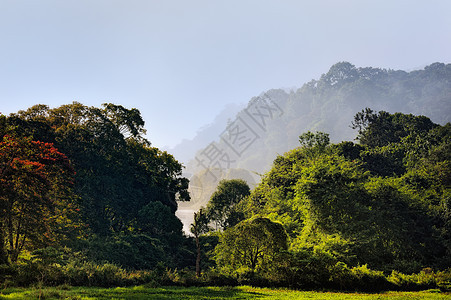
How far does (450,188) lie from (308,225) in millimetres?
18138

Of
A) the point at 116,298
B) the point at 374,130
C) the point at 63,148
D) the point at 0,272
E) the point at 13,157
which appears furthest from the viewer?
the point at 374,130

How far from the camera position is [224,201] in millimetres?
47500

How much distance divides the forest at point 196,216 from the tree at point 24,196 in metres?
0.08

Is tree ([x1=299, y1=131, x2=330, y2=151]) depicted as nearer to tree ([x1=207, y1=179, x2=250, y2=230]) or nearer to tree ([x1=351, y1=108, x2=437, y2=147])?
tree ([x1=207, y1=179, x2=250, y2=230])

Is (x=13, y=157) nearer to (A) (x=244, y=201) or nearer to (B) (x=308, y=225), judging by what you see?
(B) (x=308, y=225)

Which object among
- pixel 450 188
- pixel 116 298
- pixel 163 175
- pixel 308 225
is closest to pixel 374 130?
pixel 450 188

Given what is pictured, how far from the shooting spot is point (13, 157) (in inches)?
631

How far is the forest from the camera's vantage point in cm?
1598

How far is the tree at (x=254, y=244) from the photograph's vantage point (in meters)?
18.6

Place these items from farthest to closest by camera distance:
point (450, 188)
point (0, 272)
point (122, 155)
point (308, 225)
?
A: point (122, 155), point (450, 188), point (308, 225), point (0, 272)

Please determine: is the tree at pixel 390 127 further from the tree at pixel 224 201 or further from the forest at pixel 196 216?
the tree at pixel 224 201

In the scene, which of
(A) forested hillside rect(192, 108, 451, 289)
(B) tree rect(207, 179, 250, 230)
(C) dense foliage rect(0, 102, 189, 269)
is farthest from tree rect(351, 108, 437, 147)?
(C) dense foliage rect(0, 102, 189, 269)

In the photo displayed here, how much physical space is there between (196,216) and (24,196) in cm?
1141

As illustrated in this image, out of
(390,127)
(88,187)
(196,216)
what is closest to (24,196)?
(196,216)
